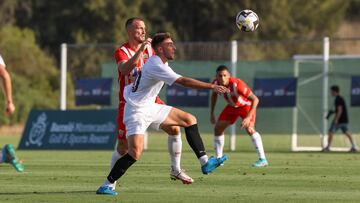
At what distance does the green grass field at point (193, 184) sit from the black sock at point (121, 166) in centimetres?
30

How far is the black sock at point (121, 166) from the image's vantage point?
1441 centimetres

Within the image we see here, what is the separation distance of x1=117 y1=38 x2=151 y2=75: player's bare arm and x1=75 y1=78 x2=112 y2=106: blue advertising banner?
19508 mm

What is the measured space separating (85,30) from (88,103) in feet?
133

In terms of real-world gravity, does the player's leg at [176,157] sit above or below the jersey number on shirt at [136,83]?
below

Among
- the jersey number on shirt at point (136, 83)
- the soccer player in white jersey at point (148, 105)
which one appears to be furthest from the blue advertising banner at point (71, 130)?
the jersey number on shirt at point (136, 83)

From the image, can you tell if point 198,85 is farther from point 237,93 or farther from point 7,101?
point 237,93

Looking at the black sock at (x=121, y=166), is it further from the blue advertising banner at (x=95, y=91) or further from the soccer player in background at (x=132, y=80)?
the blue advertising banner at (x=95, y=91)

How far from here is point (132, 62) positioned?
1465cm

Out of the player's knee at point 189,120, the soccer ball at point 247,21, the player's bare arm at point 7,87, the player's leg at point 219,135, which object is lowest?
the player's leg at point 219,135

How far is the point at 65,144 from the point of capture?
32.5m

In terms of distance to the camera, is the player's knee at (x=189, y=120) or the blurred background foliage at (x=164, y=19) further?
the blurred background foliage at (x=164, y=19)

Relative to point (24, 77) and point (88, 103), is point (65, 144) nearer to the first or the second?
point (88, 103)

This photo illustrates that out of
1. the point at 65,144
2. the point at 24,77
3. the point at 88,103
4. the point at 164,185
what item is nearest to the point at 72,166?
the point at 164,185

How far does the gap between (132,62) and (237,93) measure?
855 centimetres
